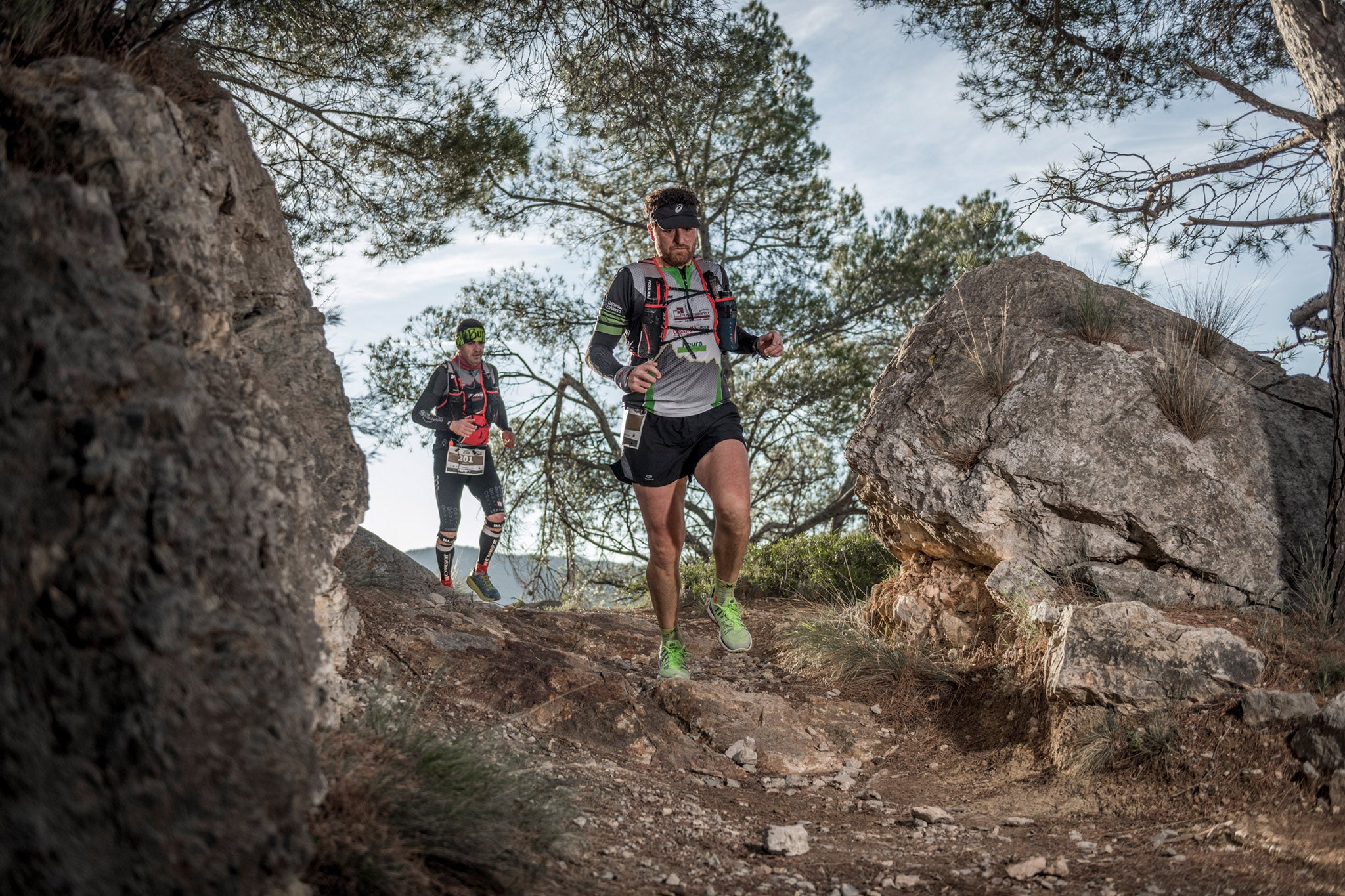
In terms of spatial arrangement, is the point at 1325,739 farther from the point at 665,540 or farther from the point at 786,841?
the point at 665,540

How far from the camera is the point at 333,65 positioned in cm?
675

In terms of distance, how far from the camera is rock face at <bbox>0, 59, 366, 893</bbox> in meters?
1.83

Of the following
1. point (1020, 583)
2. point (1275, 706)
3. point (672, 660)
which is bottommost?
point (1275, 706)

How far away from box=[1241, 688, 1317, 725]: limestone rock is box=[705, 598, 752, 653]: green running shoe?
228cm

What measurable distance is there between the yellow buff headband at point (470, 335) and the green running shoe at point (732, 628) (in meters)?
4.01

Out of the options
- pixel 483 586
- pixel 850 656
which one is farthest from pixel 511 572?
pixel 850 656

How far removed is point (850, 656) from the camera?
18.8ft

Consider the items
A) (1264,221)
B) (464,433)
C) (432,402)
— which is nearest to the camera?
(1264,221)

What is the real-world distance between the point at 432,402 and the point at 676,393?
3.92m

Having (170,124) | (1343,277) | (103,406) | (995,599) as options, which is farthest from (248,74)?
(1343,277)

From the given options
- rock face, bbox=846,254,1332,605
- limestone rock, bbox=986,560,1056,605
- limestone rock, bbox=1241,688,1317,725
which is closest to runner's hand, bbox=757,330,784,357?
rock face, bbox=846,254,1332,605

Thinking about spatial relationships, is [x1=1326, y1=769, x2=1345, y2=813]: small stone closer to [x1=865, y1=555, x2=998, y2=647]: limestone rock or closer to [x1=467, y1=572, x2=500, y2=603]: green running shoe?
[x1=865, y1=555, x2=998, y2=647]: limestone rock

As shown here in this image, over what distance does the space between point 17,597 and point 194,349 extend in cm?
100

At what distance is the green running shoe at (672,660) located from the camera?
5039 mm
